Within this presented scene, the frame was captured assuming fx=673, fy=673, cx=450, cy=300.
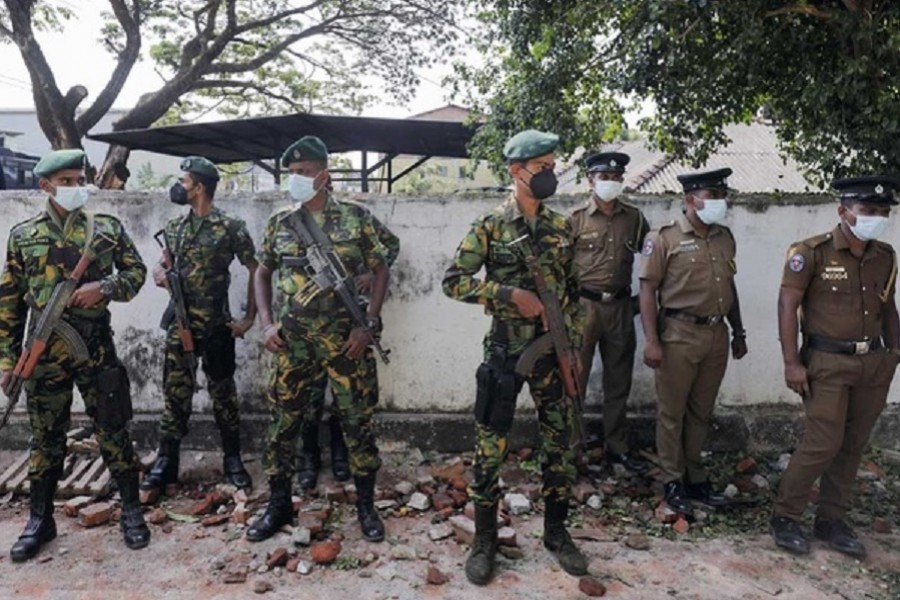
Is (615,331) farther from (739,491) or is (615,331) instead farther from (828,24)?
(828,24)

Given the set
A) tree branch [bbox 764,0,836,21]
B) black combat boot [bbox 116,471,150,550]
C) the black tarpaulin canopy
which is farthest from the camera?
the black tarpaulin canopy

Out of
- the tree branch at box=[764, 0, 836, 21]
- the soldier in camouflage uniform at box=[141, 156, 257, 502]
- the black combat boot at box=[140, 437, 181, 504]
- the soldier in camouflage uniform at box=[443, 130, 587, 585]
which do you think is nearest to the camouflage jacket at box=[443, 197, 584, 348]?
the soldier in camouflage uniform at box=[443, 130, 587, 585]

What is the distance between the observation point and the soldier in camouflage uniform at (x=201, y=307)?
3809 mm

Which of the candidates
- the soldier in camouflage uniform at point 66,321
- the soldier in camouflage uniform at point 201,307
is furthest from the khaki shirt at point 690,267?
the soldier in camouflage uniform at point 66,321

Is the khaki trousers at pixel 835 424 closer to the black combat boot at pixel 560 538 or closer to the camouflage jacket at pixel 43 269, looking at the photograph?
the black combat boot at pixel 560 538

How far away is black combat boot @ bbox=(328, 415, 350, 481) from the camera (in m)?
4.08

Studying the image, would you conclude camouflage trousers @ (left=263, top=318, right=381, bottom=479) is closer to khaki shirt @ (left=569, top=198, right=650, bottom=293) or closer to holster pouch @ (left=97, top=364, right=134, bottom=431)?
holster pouch @ (left=97, top=364, right=134, bottom=431)

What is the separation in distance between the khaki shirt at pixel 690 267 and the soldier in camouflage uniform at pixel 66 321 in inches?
107

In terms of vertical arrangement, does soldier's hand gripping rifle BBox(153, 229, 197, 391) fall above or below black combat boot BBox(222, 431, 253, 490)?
above

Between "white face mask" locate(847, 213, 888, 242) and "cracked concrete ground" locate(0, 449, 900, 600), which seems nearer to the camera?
"cracked concrete ground" locate(0, 449, 900, 600)

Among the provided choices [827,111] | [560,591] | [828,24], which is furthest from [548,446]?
[828,24]

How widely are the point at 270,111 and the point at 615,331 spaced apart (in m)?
15.8

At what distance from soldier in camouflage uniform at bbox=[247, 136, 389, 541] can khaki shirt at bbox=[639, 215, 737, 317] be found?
4.96ft

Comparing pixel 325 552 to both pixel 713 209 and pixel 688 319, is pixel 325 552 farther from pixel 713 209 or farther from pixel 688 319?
pixel 713 209
